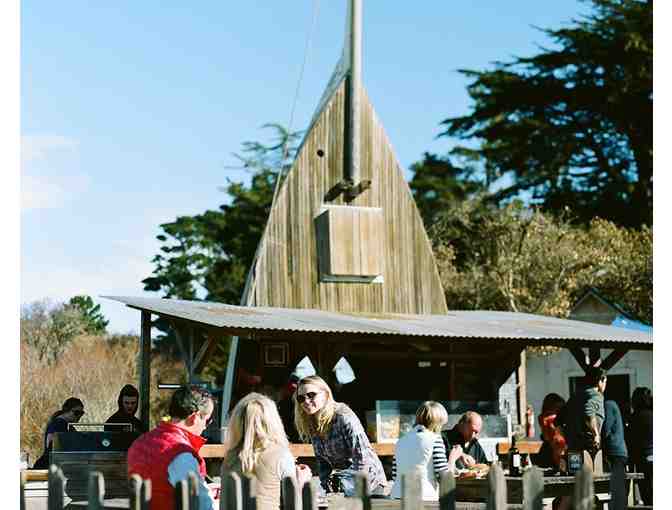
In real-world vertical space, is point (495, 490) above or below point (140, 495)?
above

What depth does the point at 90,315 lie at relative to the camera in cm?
3769

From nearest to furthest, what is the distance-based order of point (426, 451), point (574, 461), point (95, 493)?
1. point (95, 493)
2. point (426, 451)
3. point (574, 461)

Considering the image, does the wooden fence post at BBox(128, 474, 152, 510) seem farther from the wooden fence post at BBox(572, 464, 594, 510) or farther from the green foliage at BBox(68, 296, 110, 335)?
the green foliage at BBox(68, 296, 110, 335)

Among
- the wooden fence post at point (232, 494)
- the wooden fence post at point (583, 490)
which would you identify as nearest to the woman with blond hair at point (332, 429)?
the wooden fence post at point (232, 494)

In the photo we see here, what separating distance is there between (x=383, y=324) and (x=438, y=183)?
32.7 metres

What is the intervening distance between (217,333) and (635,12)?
2781cm

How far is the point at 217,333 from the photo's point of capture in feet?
46.6

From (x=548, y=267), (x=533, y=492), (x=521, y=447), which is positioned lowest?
(x=521, y=447)

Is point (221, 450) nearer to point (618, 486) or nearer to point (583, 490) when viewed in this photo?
point (618, 486)

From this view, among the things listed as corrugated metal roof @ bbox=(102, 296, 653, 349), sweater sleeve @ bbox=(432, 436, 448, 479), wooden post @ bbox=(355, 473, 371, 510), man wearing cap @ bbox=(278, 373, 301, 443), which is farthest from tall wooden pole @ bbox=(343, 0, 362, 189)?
wooden post @ bbox=(355, 473, 371, 510)

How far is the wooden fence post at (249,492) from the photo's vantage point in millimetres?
5613

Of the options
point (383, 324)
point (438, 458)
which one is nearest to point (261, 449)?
point (438, 458)

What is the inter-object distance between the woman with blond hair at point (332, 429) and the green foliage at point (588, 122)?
98.5 feet
